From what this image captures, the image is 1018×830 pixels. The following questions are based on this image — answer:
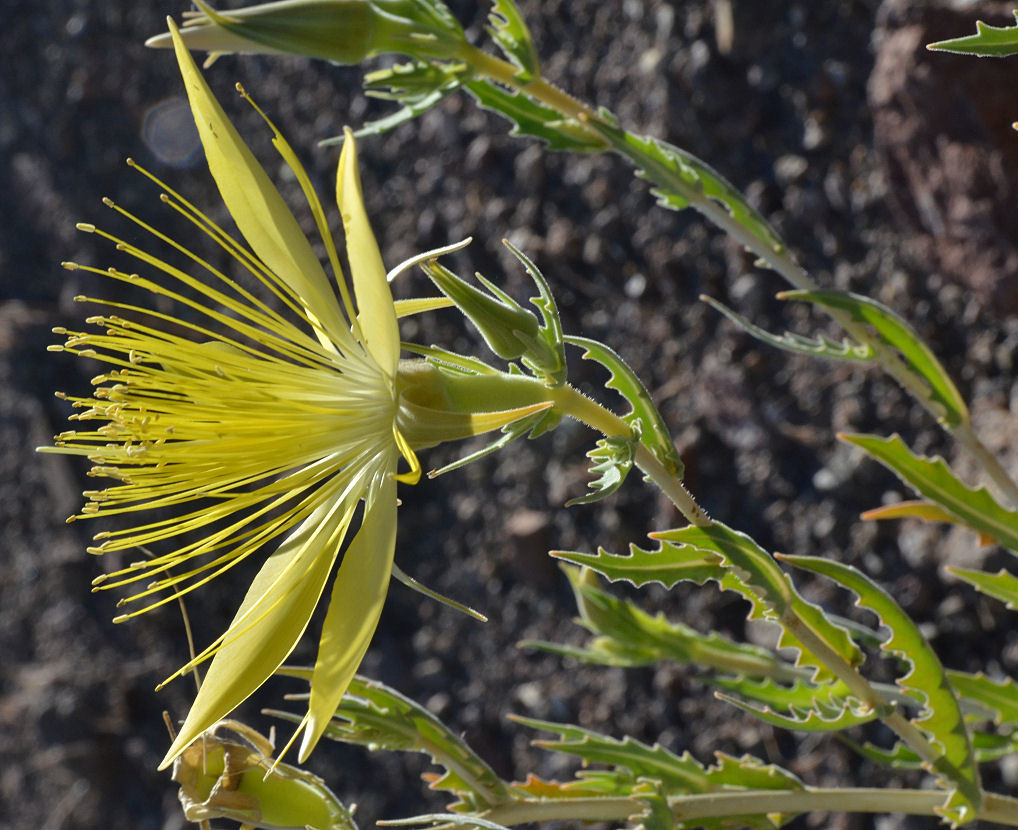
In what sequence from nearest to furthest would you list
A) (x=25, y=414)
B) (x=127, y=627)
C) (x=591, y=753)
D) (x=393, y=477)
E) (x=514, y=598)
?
1. (x=393, y=477)
2. (x=591, y=753)
3. (x=514, y=598)
4. (x=127, y=627)
5. (x=25, y=414)

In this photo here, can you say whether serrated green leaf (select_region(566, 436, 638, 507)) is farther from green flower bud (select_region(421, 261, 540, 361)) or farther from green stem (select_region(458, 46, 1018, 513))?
green stem (select_region(458, 46, 1018, 513))

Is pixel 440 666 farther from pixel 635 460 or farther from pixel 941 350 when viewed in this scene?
pixel 635 460

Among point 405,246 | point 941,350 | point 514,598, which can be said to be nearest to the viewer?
→ point 941,350

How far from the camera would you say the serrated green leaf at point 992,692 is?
102 centimetres

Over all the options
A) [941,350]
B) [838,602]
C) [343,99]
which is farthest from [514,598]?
[343,99]

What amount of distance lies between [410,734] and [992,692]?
2.01ft

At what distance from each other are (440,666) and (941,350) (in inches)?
40.2

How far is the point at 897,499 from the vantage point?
140 centimetres

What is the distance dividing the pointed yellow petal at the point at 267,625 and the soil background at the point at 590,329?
90 centimetres

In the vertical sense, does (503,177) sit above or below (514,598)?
above

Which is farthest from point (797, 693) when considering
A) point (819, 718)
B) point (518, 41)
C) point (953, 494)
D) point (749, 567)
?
point (518, 41)

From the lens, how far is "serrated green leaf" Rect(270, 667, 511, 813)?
2.88 feet

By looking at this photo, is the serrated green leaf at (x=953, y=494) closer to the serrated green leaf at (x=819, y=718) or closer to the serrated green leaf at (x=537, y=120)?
the serrated green leaf at (x=819, y=718)

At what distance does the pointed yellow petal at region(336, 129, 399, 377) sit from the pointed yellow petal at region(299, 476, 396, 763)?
0.12 meters
